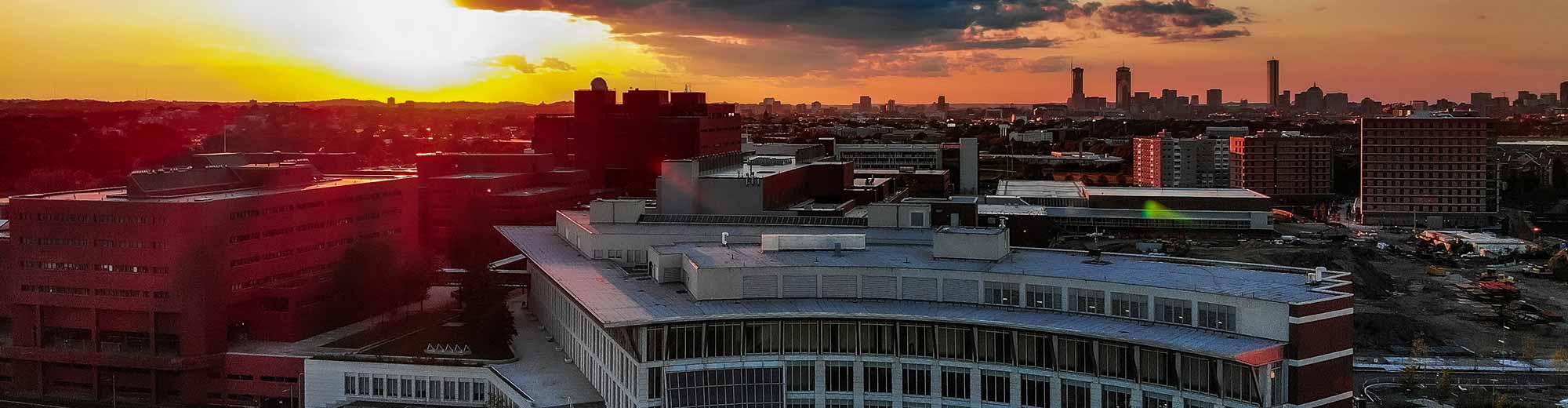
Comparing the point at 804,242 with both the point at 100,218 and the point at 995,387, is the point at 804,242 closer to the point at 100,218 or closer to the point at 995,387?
the point at 995,387

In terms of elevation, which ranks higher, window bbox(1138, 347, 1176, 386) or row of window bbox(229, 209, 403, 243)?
row of window bbox(229, 209, 403, 243)

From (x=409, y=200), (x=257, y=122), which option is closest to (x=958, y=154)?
(x=409, y=200)

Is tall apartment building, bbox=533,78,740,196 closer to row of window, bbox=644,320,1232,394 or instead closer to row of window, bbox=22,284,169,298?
row of window, bbox=22,284,169,298

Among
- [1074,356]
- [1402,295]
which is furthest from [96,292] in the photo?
[1402,295]

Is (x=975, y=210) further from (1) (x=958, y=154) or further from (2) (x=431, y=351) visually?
(1) (x=958, y=154)

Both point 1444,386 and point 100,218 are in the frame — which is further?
point 100,218

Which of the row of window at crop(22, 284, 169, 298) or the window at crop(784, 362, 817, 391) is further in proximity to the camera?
the row of window at crop(22, 284, 169, 298)

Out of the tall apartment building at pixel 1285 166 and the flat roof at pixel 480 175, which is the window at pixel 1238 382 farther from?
the tall apartment building at pixel 1285 166

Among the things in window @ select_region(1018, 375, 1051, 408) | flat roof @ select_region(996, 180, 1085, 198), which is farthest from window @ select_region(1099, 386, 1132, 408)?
flat roof @ select_region(996, 180, 1085, 198)
